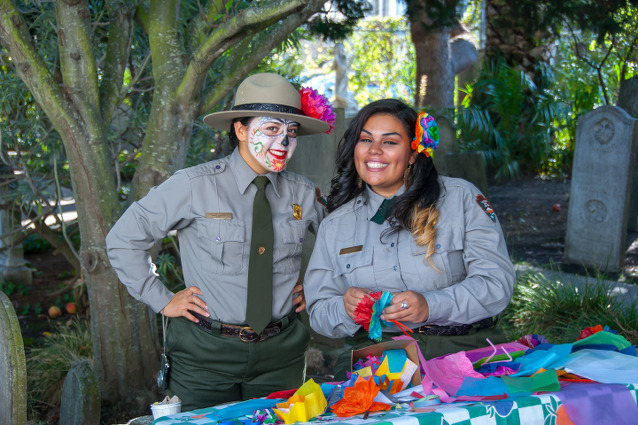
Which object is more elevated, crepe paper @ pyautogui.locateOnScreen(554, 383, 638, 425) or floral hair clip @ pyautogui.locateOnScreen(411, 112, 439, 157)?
floral hair clip @ pyautogui.locateOnScreen(411, 112, 439, 157)

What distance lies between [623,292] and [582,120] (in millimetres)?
2060

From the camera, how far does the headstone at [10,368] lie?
2.63m

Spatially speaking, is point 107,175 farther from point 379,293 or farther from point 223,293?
point 379,293

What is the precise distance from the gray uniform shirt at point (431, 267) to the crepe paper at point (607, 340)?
34 centimetres

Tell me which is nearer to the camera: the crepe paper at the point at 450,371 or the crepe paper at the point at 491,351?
the crepe paper at the point at 450,371

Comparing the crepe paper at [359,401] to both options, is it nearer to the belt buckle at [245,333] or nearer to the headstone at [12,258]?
the belt buckle at [245,333]

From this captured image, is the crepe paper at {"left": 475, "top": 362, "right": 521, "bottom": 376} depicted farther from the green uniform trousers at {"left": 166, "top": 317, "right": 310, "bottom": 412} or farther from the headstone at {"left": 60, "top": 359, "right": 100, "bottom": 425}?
the headstone at {"left": 60, "top": 359, "right": 100, "bottom": 425}

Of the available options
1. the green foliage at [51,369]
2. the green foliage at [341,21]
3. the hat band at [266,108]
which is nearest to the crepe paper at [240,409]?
the hat band at [266,108]

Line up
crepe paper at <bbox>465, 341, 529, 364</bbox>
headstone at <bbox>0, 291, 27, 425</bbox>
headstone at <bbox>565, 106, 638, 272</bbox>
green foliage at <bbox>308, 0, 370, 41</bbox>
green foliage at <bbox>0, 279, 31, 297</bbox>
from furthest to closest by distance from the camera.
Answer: green foliage at <bbox>0, 279, 31, 297</bbox> → headstone at <bbox>565, 106, 638, 272</bbox> → green foliage at <bbox>308, 0, 370, 41</bbox> → headstone at <bbox>0, 291, 27, 425</bbox> → crepe paper at <bbox>465, 341, 529, 364</bbox>

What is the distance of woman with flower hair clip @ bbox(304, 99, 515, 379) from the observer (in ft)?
8.78

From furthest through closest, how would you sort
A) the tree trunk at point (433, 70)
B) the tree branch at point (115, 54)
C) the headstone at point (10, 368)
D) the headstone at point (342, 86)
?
the headstone at point (342, 86)
the tree trunk at point (433, 70)
the tree branch at point (115, 54)
the headstone at point (10, 368)

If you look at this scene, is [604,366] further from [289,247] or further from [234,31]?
[234,31]

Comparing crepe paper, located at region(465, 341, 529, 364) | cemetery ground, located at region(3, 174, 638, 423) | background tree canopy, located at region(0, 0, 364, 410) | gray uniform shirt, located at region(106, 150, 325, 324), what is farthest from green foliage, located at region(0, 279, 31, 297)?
crepe paper, located at region(465, 341, 529, 364)

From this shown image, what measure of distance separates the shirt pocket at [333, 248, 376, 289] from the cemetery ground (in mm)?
2162
